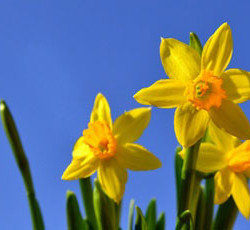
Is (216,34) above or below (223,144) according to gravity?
above

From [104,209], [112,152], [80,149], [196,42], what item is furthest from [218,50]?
[104,209]

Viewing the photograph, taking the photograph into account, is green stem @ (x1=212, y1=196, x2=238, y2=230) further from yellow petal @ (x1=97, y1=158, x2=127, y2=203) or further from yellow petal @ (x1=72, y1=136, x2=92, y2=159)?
yellow petal @ (x1=72, y1=136, x2=92, y2=159)

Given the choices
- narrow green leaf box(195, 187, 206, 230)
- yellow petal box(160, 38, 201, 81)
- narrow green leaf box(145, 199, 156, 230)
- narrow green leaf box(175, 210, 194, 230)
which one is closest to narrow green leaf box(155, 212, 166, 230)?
narrow green leaf box(145, 199, 156, 230)

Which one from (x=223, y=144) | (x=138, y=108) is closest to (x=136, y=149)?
(x=138, y=108)

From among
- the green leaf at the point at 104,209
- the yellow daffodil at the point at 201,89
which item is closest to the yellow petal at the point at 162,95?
the yellow daffodil at the point at 201,89

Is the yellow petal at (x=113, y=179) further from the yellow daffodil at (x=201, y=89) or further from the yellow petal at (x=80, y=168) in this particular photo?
the yellow daffodil at (x=201, y=89)

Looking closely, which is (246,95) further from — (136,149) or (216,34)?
(136,149)
